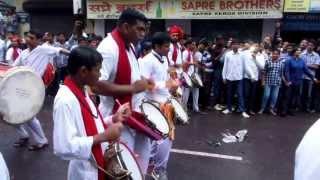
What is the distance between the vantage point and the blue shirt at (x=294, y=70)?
10812mm

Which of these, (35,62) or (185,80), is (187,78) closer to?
(185,80)

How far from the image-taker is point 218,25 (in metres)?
17.8

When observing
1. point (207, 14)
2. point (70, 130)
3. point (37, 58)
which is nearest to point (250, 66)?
point (37, 58)

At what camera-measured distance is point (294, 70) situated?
35.5ft

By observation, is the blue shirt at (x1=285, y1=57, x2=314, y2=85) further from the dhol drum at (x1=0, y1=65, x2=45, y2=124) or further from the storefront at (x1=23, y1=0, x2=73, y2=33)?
the storefront at (x1=23, y1=0, x2=73, y2=33)

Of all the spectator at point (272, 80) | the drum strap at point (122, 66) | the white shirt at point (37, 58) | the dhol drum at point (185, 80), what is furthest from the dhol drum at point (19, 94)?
the spectator at point (272, 80)

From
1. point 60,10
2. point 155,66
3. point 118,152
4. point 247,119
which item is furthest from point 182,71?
point 60,10

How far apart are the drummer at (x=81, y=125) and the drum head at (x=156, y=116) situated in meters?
1.21

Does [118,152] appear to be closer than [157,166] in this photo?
Yes

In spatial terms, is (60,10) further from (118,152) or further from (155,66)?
(118,152)

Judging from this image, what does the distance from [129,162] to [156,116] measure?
126cm

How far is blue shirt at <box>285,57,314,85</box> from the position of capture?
10.8 meters

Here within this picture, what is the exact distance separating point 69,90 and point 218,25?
50.1 ft

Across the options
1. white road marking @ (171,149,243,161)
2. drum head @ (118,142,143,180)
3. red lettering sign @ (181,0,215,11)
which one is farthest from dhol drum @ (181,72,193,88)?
red lettering sign @ (181,0,215,11)
